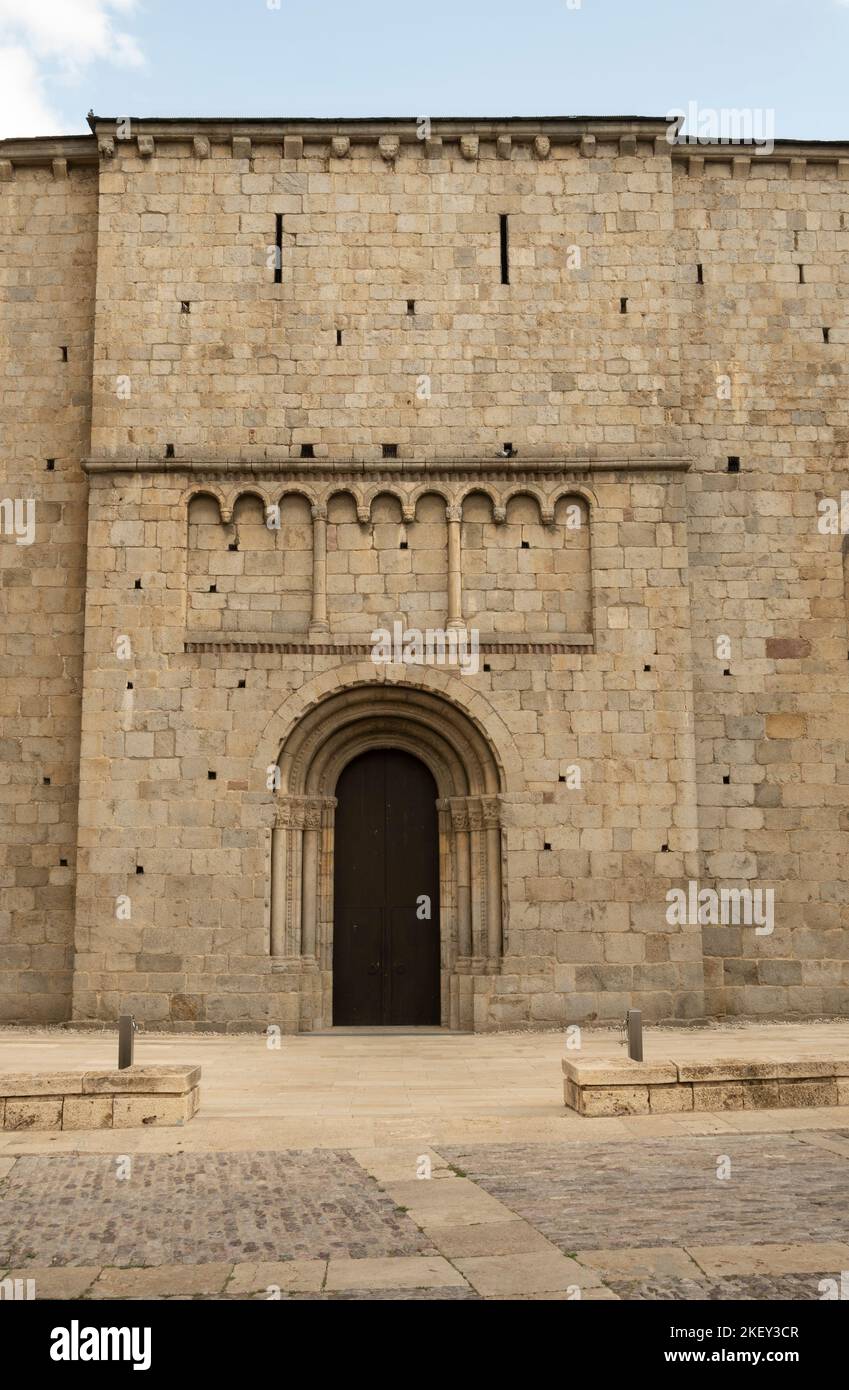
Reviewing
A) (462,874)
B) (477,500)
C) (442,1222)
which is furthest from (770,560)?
(442,1222)

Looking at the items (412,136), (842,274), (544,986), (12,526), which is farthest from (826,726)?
(12,526)

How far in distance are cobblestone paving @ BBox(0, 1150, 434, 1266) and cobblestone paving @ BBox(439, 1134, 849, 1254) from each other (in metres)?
0.85

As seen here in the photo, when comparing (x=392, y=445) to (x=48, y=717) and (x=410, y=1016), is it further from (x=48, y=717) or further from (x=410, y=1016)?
(x=410, y=1016)

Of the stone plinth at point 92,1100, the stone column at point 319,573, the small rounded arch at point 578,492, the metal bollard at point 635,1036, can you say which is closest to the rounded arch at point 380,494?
the stone column at point 319,573

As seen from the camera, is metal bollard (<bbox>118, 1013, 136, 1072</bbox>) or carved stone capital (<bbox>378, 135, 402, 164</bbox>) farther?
carved stone capital (<bbox>378, 135, 402, 164</bbox>)

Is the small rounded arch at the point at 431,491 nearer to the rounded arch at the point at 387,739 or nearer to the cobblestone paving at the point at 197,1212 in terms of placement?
the rounded arch at the point at 387,739

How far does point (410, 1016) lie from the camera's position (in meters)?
15.7

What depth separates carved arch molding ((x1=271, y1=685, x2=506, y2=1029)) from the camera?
15.4 m

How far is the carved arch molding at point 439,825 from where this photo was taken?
15.4m

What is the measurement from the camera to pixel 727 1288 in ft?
17.4

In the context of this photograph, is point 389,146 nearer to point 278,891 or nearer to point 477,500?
point 477,500

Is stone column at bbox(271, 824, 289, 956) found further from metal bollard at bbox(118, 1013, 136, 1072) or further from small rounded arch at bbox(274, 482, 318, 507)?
metal bollard at bbox(118, 1013, 136, 1072)

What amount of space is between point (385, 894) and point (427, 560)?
4451mm

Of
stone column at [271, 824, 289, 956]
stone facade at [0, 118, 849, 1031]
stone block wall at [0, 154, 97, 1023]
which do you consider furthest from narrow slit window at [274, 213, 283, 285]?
stone column at [271, 824, 289, 956]
